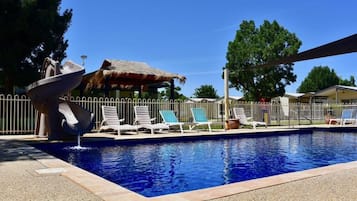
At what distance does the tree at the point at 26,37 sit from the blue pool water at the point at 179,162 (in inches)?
Answer: 347

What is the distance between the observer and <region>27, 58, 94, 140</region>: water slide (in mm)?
10570

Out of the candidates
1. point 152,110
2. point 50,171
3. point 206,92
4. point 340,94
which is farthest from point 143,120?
point 206,92

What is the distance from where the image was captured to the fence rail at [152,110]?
13812mm

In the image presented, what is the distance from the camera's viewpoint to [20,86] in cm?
1861

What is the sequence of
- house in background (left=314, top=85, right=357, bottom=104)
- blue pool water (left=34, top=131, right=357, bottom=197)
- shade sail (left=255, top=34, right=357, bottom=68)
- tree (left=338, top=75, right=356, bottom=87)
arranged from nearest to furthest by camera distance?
shade sail (left=255, top=34, right=357, bottom=68), blue pool water (left=34, top=131, right=357, bottom=197), house in background (left=314, top=85, right=357, bottom=104), tree (left=338, top=75, right=356, bottom=87)

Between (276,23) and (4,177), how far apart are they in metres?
38.8

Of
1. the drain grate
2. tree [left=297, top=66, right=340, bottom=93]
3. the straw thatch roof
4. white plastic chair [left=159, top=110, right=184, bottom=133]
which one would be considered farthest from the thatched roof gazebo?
tree [left=297, top=66, right=340, bottom=93]

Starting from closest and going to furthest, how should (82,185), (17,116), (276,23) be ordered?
(82,185)
(17,116)
(276,23)

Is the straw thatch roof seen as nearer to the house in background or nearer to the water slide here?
the water slide

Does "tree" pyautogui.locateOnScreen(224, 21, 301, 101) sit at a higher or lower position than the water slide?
higher

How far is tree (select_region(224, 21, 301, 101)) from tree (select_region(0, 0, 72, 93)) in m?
22.6

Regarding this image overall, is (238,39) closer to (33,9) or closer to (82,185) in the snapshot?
(33,9)

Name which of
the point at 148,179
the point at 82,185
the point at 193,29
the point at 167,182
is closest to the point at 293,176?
the point at 167,182

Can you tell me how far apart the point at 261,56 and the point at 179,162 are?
33214mm
